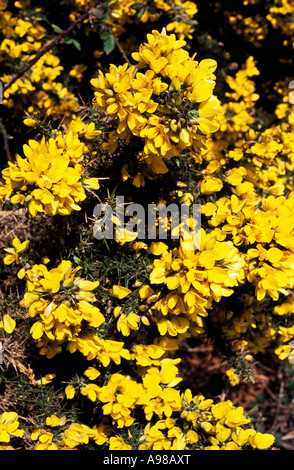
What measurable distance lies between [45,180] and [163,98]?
0.40 metres

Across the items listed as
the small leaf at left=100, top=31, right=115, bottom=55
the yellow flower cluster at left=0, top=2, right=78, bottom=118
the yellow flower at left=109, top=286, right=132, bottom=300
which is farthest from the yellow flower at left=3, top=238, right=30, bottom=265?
the small leaf at left=100, top=31, right=115, bottom=55

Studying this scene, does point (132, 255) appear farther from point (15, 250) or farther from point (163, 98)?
point (163, 98)

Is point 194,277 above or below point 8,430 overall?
above

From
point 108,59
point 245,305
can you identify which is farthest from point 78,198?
point 108,59

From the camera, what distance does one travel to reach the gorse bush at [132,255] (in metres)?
1.17

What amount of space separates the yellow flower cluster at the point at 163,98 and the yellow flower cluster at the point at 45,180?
0.66 feet

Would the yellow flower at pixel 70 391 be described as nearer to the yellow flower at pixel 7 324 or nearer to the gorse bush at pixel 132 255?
the gorse bush at pixel 132 255

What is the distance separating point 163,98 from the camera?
119cm

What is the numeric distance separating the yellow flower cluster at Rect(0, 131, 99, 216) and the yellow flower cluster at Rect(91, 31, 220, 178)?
0.66 feet

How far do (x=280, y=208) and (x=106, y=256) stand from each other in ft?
1.96

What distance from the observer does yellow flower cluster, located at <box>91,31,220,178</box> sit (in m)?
1.13

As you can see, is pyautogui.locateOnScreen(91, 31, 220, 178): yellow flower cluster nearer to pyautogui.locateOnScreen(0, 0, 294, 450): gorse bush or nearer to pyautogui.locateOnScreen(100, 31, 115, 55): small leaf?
pyautogui.locateOnScreen(0, 0, 294, 450): gorse bush

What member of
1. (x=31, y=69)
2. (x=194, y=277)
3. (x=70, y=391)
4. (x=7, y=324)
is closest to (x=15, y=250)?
(x=7, y=324)

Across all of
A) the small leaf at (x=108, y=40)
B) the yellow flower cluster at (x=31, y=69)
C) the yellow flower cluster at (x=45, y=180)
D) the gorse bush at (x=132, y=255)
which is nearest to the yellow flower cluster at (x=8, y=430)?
the gorse bush at (x=132, y=255)
